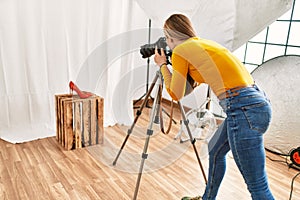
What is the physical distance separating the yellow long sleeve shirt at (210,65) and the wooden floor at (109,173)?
82 cm

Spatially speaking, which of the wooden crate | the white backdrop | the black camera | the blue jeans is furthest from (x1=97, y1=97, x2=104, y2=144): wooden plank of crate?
the blue jeans

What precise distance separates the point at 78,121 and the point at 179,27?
1.30 metres

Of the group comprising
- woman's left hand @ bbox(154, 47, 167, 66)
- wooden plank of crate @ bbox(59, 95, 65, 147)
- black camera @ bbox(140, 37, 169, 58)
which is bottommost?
wooden plank of crate @ bbox(59, 95, 65, 147)

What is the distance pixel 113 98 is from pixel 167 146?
0.85m

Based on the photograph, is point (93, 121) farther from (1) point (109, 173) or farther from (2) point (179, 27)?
(2) point (179, 27)

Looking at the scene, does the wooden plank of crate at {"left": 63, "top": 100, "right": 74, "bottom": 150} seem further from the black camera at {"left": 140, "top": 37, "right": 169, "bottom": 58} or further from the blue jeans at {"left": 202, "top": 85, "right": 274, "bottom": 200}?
the blue jeans at {"left": 202, "top": 85, "right": 274, "bottom": 200}

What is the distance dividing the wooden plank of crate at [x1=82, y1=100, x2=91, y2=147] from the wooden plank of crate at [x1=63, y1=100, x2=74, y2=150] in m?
0.10

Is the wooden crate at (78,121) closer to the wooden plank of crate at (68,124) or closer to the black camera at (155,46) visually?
the wooden plank of crate at (68,124)

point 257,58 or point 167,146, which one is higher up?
point 257,58

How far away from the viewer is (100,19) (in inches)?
102

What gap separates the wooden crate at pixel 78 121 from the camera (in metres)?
2.14

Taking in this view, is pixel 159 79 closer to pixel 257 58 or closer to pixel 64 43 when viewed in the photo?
pixel 64 43

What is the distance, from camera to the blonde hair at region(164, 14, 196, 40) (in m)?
1.22

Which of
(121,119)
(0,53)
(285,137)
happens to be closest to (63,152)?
(121,119)
